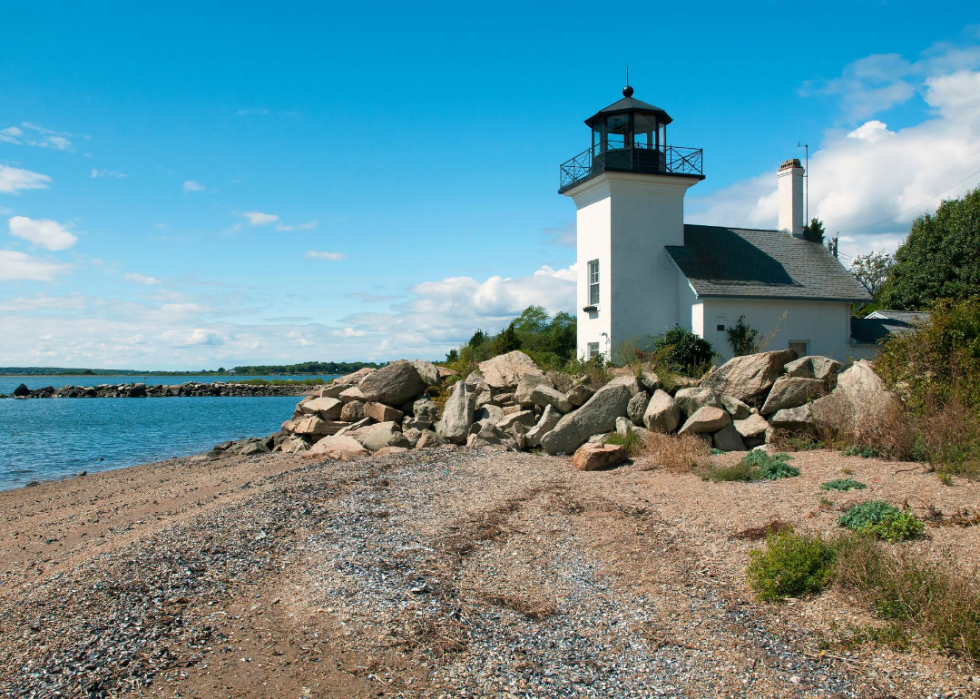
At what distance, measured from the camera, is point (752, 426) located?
13.7m

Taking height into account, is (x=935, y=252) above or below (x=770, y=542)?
above

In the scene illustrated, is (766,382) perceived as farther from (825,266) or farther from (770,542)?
(825,266)

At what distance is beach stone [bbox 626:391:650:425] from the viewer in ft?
48.8

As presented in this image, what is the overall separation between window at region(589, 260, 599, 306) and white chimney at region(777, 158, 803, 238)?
7.74 meters

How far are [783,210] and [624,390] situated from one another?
14.0 m

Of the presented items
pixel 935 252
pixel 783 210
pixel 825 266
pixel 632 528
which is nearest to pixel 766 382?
pixel 632 528

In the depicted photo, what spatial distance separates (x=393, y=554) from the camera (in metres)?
7.67

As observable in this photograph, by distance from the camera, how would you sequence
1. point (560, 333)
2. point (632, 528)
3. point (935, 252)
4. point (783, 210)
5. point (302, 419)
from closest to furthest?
point (632, 528)
point (302, 419)
point (783, 210)
point (935, 252)
point (560, 333)

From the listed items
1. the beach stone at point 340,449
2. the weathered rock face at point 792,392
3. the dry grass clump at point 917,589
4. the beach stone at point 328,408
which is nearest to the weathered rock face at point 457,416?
the beach stone at point 340,449

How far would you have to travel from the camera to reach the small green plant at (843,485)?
9164 millimetres

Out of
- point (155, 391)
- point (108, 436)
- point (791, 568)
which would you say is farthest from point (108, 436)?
point (155, 391)

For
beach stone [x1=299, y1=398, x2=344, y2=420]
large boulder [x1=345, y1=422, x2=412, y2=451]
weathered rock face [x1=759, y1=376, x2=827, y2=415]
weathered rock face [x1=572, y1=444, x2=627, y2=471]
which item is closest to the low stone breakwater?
beach stone [x1=299, y1=398, x2=344, y2=420]

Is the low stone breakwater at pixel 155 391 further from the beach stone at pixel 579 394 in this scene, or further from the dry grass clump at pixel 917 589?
the dry grass clump at pixel 917 589

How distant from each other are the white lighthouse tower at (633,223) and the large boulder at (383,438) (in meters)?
7.97
